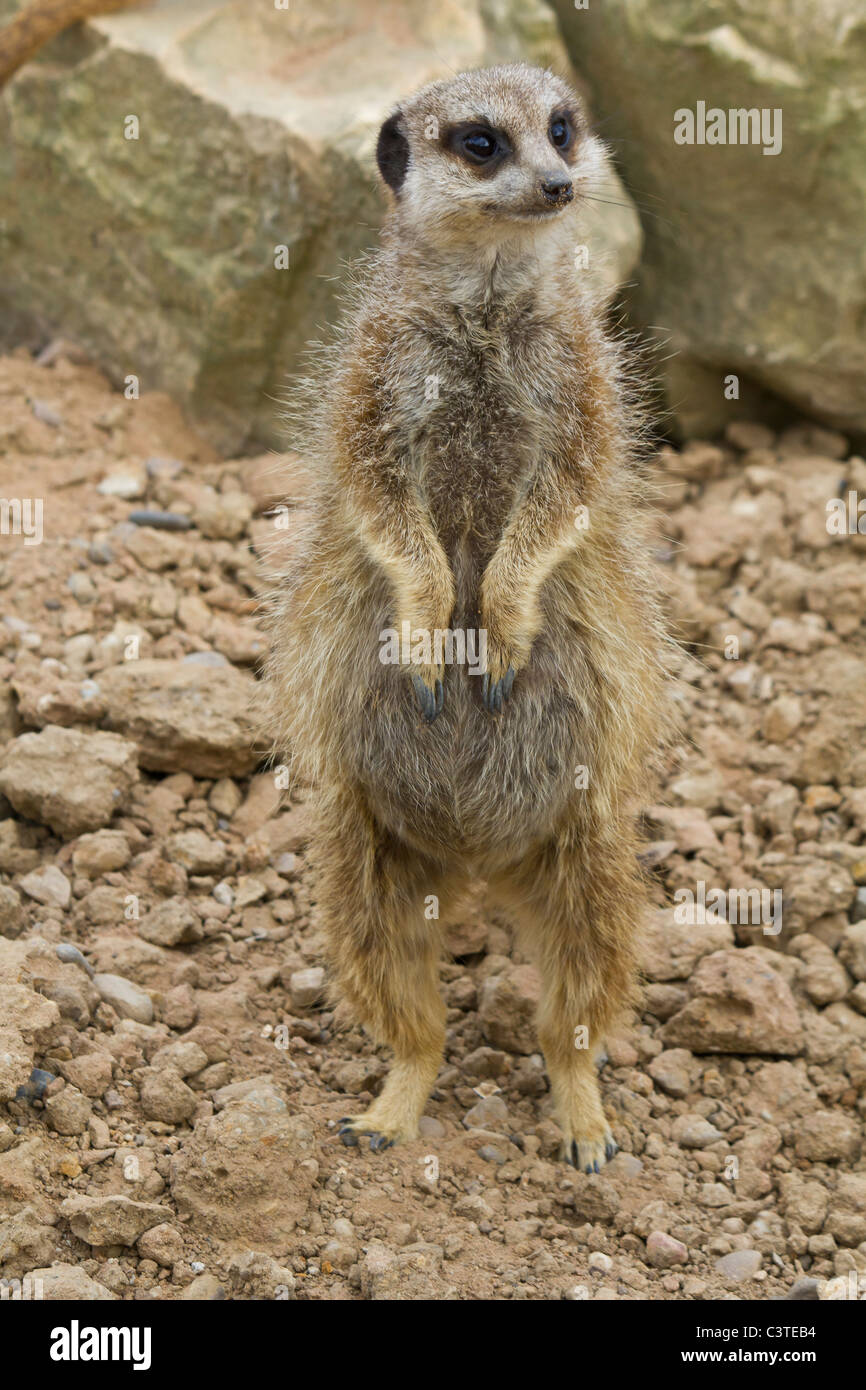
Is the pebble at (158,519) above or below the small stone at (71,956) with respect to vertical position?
above

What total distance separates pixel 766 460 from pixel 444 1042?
10.6 ft

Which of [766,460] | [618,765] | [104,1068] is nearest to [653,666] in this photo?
[618,765]

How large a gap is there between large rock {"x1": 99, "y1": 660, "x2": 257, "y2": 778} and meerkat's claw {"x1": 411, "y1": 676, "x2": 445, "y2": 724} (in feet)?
3.88

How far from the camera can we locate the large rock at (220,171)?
5.95 m

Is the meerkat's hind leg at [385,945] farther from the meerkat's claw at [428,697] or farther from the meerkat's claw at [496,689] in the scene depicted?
the meerkat's claw at [496,689]

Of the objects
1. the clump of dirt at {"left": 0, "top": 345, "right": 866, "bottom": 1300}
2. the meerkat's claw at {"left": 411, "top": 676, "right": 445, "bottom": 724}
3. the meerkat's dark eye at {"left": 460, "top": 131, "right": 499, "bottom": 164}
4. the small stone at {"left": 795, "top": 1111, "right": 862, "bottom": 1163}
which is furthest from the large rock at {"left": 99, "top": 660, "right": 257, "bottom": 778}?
the small stone at {"left": 795, "top": 1111, "right": 862, "bottom": 1163}

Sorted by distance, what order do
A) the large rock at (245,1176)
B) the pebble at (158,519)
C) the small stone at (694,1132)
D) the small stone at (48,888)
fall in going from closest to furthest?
1. the large rock at (245,1176)
2. the small stone at (694,1132)
3. the small stone at (48,888)
4. the pebble at (158,519)

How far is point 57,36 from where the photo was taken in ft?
A: 20.7

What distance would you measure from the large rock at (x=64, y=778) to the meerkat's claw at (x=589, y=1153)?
1745 millimetres

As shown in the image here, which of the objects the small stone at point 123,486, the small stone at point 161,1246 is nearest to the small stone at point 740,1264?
the small stone at point 161,1246

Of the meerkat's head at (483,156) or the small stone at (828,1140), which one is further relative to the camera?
the small stone at (828,1140)

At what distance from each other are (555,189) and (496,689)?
1274mm

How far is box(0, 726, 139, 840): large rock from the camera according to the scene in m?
4.59

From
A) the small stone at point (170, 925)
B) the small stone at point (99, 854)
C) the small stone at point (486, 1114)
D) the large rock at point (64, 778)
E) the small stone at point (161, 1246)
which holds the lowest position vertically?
the small stone at point (161, 1246)
